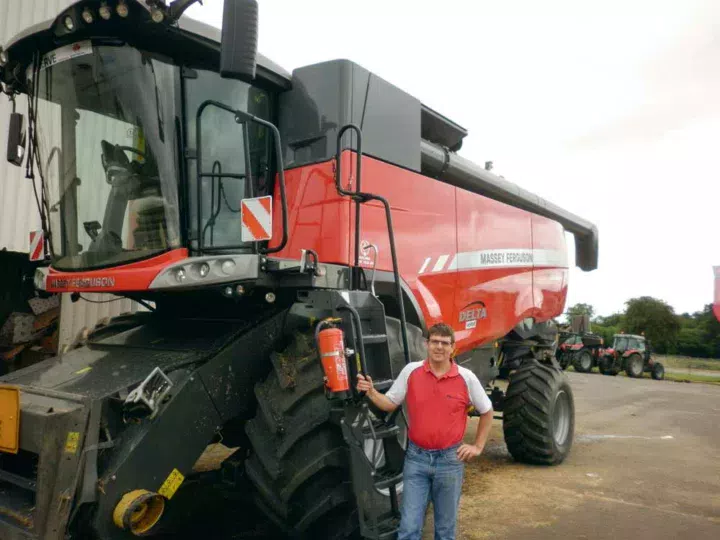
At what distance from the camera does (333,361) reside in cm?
300

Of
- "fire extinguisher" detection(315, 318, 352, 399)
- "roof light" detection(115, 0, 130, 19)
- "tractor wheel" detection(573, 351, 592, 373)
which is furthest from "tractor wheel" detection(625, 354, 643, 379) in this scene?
"roof light" detection(115, 0, 130, 19)

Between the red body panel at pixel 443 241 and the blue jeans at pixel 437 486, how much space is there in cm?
135

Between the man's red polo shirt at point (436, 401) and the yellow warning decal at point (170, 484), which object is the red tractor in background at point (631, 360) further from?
the yellow warning decal at point (170, 484)

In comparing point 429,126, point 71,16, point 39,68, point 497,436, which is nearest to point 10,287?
point 39,68

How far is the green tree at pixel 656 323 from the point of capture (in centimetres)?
5133

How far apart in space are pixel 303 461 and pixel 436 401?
0.75 meters

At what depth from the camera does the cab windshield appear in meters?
3.54

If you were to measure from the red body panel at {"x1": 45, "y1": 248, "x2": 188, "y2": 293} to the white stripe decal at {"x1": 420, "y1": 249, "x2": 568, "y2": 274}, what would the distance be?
1890 millimetres

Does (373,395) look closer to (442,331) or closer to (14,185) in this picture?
(442,331)

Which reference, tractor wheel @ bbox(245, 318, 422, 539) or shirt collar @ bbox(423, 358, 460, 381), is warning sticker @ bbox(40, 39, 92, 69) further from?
shirt collar @ bbox(423, 358, 460, 381)

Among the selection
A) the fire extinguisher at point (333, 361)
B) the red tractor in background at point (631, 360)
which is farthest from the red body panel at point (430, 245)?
the red tractor in background at point (631, 360)

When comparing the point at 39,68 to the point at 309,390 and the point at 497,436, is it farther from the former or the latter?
the point at 497,436

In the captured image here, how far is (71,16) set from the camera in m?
3.45

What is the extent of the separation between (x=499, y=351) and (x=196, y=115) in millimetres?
4268
